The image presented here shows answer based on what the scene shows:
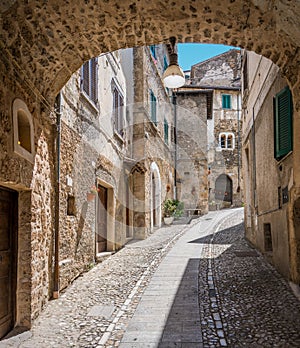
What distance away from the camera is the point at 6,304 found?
4.39 metres

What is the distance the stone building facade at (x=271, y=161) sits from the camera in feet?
19.7

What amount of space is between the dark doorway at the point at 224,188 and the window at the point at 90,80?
790 inches

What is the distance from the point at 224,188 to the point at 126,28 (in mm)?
24083

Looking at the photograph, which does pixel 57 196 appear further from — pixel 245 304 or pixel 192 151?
pixel 192 151

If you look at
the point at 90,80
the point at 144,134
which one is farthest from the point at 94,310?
the point at 144,134

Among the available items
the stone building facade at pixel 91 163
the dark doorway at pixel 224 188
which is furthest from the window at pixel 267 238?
the dark doorway at pixel 224 188

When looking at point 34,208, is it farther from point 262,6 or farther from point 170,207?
point 170,207

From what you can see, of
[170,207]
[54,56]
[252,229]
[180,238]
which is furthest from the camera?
[170,207]

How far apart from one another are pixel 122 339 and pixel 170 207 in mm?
13957

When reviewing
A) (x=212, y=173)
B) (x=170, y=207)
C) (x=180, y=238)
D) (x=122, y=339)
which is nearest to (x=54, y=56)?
(x=122, y=339)

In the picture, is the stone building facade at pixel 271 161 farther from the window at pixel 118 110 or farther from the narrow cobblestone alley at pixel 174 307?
the window at pixel 118 110

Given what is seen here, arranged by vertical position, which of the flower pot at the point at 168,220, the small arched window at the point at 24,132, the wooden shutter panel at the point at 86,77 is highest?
the wooden shutter panel at the point at 86,77

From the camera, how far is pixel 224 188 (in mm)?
27781

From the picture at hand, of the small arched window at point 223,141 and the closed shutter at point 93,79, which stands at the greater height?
the small arched window at point 223,141
